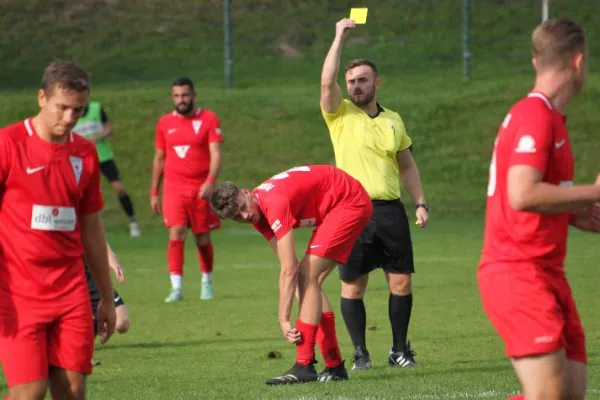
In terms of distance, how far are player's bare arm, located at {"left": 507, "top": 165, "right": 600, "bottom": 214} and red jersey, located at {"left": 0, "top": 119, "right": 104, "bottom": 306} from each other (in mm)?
1961

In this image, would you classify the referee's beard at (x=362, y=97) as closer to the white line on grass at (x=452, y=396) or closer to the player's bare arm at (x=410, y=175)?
the player's bare arm at (x=410, y=175)

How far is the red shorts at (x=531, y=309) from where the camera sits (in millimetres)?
5156

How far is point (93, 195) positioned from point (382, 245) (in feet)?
13.2

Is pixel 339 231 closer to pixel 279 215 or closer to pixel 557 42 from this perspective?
pixel 279 215

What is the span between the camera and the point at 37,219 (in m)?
5.70

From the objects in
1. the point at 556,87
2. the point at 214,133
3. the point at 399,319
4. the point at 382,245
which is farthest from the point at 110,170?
the point at 556,87

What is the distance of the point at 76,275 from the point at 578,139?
19.7 metres

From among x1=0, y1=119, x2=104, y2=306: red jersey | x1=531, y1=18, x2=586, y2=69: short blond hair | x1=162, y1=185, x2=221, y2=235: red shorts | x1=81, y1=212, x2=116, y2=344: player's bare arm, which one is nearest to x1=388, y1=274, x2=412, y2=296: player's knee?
x1=81, y1=212, x2=116, y2=344: player's bare arm

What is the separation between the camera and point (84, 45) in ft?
97.4

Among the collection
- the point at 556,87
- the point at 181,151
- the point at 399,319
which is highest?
the point at 556,87

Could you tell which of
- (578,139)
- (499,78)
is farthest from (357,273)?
(499,78)

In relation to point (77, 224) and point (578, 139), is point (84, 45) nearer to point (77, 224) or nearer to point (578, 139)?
point (578, 139)

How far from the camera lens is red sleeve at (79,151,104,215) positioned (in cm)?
593

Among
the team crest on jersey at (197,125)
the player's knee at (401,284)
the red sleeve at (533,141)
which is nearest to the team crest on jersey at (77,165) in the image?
the red sleeve at (533,141)
